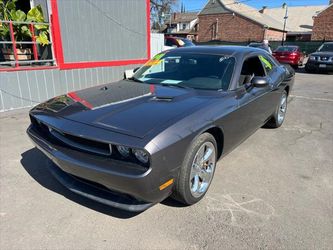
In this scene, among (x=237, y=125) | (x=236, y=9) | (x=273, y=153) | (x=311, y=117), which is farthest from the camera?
(x=236, y=9)

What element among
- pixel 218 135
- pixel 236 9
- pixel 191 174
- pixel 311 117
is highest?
pixel 236 9

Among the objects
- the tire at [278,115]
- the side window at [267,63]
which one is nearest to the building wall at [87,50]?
the side window at [267,63]

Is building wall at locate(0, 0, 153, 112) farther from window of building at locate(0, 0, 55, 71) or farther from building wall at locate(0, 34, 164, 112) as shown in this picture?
window of building at locate(0, 0, 55, 71)

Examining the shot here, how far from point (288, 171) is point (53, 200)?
114 inches

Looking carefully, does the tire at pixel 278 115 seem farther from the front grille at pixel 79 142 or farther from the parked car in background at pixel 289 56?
the parked car in background at pixel 289 56

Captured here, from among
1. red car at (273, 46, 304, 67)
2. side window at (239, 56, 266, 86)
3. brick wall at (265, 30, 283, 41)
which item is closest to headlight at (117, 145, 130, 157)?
side window at (239, 56, 266, 86)

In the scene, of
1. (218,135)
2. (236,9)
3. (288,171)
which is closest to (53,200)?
(218,135)

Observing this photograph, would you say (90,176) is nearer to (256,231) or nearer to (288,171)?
(256,231)

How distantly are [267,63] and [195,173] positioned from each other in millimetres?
2930

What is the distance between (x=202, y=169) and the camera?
9.59ft

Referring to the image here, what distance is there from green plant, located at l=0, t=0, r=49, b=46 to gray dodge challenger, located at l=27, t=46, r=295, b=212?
3894 mm

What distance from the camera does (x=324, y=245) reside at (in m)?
2.36

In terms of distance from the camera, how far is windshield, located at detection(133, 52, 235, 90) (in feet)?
11.4

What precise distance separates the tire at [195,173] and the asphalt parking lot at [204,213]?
6.0 inches
